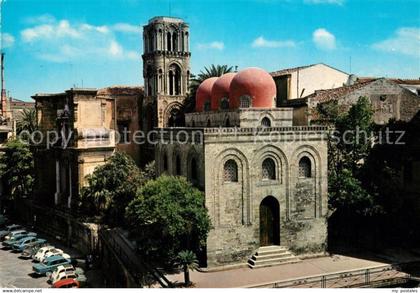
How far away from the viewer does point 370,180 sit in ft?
92.6

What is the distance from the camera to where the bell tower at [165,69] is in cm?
4738

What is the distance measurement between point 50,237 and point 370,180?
73.2 feet

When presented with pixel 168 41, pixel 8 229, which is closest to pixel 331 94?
pixel 168 41

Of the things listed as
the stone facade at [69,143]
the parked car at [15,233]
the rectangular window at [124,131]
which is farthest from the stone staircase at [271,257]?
the rectangular window at [124,131]

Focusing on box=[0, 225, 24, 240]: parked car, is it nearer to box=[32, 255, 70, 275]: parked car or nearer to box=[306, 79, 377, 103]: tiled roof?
box=[32, 255, 70, 275]: parked car

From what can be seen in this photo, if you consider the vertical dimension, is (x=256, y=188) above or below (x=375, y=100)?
below

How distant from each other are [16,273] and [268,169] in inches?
598

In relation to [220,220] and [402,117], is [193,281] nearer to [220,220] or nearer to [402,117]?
[220,220]

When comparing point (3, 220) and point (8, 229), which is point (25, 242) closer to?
point (8, 229)

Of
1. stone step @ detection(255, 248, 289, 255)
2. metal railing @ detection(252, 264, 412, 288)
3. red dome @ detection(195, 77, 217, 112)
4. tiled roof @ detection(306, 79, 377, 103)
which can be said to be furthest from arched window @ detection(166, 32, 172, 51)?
metal railing @ detection(252, 264, 412, 288)

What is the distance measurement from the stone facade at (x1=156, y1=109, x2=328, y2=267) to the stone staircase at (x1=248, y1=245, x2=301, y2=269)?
1.13 feet

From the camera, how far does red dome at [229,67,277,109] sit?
2775 centimetres

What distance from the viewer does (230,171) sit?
25.3 m

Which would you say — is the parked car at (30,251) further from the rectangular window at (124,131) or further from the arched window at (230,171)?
the rectangular window at (124,131)
